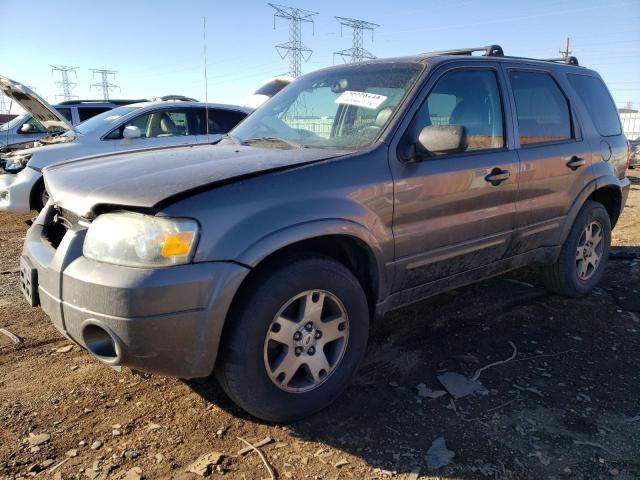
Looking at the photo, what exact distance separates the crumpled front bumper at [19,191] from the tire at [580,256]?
20.6 feet

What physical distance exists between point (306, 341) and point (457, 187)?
4.37 feet

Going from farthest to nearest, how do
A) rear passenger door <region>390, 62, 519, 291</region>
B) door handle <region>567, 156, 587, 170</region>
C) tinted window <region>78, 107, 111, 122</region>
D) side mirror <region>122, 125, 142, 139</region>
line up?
tinted window <region>78, 107, 111, 122</region>
side mirror <region>122, 125, 142, 139</region>
door handle <region>567, 156, 587, 170</region>
rear passenger door <region>390, 62, 519, 291</region>

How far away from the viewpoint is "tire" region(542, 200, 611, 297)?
13.7 ft

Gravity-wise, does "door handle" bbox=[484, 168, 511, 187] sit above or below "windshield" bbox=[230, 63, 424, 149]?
below

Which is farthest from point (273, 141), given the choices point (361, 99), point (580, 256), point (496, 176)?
point (580, 256)

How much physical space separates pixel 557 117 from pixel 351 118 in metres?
1.88

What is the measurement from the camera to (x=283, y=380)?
2.49 m

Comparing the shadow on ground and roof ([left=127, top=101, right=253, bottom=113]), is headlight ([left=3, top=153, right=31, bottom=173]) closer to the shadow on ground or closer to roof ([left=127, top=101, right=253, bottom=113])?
roof ([left=127, top=101, right=253, bottom=113])

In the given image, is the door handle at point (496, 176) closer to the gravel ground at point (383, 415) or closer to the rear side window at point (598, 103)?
the gravel ground at point (383, 415)

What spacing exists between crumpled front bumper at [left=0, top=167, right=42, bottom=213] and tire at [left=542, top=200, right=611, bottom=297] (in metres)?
6.27

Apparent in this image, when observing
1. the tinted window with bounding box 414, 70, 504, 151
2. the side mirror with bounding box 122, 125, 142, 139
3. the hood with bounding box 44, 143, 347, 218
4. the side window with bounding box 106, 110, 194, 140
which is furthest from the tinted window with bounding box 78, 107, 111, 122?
the tinted window with bounding box 414, 70, 504, 151

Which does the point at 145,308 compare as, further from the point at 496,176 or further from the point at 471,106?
the point at 471,106

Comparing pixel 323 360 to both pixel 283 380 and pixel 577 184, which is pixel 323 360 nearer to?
pixel 283 380

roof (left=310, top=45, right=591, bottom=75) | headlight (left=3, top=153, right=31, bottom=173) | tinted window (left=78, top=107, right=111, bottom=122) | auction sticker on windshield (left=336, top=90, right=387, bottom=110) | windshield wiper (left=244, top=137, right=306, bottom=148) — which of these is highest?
roof (left=310, top=45, right=591, bottom=75)
